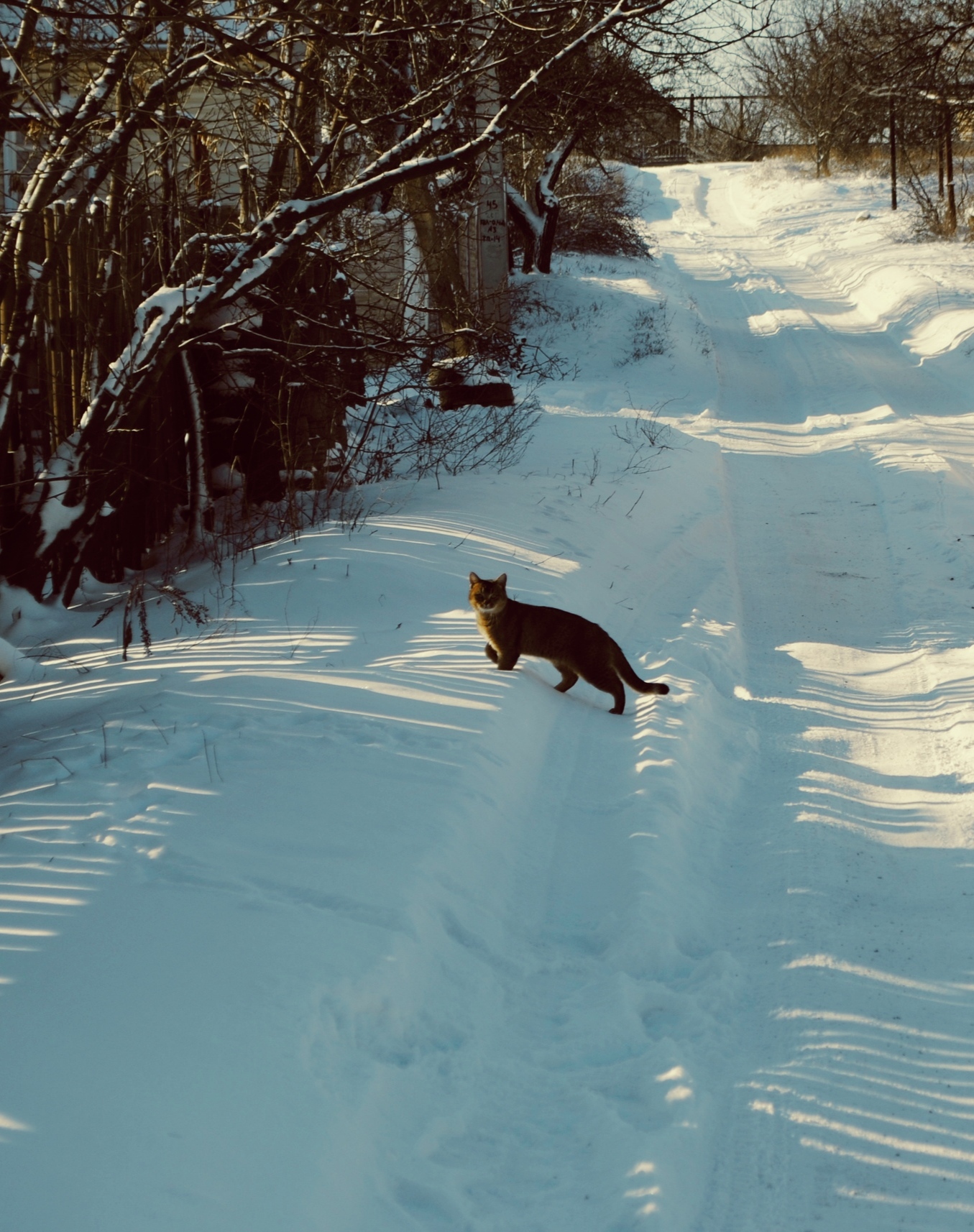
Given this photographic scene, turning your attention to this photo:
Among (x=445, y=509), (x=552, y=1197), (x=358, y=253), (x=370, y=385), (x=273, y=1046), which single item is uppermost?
(x=358, y=253)

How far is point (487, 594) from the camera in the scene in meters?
6.16

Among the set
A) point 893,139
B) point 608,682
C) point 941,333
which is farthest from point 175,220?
point 893,139

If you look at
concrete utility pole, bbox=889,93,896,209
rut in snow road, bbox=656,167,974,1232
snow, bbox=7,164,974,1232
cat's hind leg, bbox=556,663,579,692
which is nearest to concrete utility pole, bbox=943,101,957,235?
concrete utility pole, bbox=889,93,896,209

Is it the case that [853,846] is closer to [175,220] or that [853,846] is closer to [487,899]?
[487,899]

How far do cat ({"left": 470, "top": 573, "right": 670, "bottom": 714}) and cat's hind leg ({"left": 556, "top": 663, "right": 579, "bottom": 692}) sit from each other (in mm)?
41

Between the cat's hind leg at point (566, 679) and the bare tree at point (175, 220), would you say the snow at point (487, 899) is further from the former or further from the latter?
the bare tree at point (175, 220)

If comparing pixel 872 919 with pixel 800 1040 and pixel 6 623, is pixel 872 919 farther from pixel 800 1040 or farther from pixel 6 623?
pixel 6 623

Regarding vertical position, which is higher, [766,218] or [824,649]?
[766,218]

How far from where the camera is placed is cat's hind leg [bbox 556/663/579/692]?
253 inches

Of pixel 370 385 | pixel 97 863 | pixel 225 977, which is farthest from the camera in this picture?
pixel 370 385

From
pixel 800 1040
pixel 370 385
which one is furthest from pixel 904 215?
pixel 800 1040

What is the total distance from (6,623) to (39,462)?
130 centimetres

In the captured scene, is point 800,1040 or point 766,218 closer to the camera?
point 800,1040

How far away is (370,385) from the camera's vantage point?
38.0 feet
